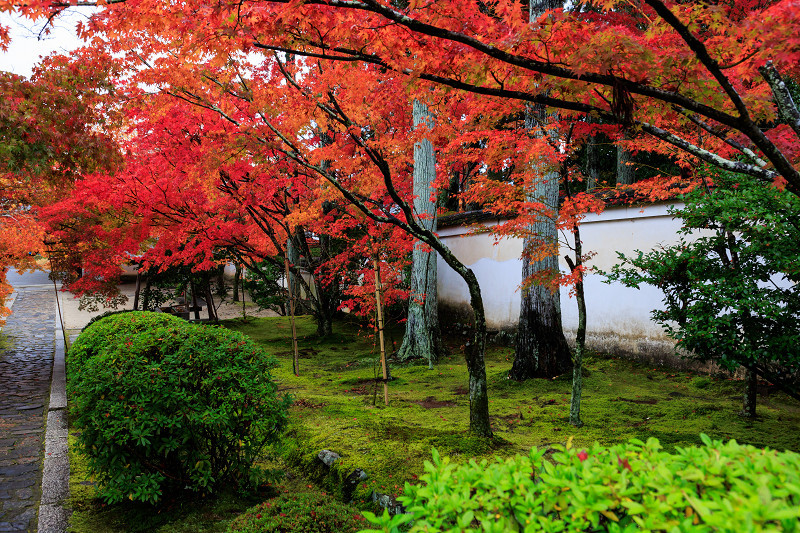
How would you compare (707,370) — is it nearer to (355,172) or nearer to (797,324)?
(797,324)

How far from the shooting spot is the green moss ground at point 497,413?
4871 millimetres

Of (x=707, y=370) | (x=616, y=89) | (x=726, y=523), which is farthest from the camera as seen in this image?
(x=707, y=370)

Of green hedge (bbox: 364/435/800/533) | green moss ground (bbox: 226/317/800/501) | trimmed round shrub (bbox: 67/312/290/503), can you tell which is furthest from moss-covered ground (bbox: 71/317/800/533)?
green hedge (bbox: 364/435/800/533)

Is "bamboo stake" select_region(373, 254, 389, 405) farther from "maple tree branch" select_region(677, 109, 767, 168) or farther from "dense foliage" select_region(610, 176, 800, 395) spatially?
"maple tree branch" select_region(677, 109, 767, 168)

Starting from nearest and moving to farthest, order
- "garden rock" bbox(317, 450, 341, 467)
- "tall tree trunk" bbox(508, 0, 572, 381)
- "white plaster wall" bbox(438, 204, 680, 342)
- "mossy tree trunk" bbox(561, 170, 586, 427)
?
"garden rock" bbox(317, 450, 341, 467), "mossy tree trunk" bbox(561, 170, 586, 427), "tall tree trunk" bbox(508, 0, 572, 381), "white plaster wall" bbox(438, 204, 680, 342)

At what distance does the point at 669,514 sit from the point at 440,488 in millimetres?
736

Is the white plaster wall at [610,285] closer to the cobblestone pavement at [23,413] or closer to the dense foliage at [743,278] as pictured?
the dense foliage at [743,278]

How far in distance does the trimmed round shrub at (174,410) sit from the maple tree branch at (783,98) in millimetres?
4555

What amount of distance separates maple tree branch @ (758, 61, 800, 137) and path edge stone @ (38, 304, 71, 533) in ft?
21.1

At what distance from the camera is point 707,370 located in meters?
8.89

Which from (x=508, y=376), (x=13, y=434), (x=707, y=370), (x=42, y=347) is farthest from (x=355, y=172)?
(x=42, y=347)

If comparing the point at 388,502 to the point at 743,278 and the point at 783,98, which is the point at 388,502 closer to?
the point at 783,98

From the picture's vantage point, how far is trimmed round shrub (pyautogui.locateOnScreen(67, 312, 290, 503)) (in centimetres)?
407

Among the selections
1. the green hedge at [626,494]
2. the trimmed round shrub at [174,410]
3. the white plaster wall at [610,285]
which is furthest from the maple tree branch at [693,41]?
the white plaster wall at [610,285]
